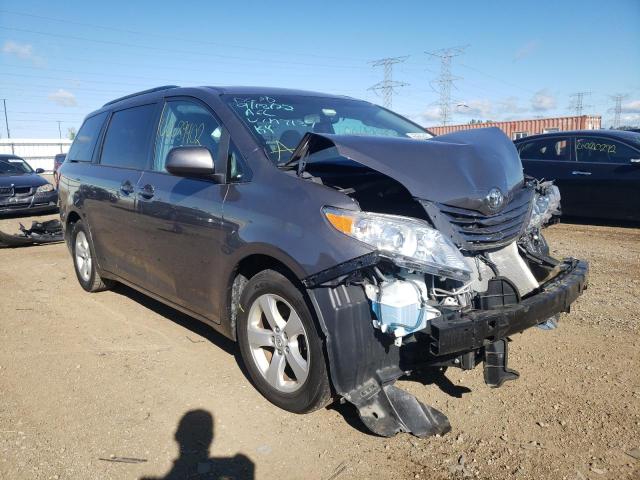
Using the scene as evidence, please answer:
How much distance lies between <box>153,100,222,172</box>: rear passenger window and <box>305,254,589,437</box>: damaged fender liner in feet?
4.55

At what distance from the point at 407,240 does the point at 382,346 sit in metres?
0.57

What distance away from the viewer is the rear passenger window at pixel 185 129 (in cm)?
354

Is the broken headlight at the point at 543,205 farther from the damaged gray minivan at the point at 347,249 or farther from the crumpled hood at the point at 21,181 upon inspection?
the crumpled hood at the point at 21,181

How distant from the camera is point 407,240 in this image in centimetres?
251

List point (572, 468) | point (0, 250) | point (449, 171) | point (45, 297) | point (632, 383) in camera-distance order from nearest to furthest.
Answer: point (572, 468), point (449, 171), point (632, 383), point (45, 297), point (0, 250)

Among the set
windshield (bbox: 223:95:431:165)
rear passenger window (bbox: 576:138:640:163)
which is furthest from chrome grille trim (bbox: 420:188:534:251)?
rear passenger window (bbox: 576:138:640:163)

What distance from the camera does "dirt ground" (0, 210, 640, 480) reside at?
259 cm

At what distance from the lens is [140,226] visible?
13.4 ft

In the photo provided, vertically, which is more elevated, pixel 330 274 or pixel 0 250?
pixel 330 274

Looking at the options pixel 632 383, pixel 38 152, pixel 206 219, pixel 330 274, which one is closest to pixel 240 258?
pixel 206 219

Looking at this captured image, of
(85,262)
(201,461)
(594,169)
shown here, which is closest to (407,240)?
(201,461)

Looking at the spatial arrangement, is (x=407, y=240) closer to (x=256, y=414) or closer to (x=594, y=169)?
(x=256, y=414)

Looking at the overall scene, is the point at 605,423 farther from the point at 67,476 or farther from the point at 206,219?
the point at 67,476

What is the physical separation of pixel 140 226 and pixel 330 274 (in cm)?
215
